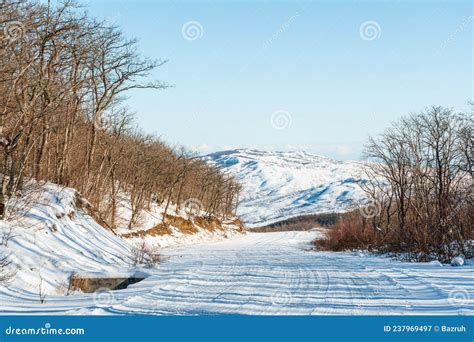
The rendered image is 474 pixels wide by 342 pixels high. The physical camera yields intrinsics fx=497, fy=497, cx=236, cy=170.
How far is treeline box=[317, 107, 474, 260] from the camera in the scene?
61.0 feet

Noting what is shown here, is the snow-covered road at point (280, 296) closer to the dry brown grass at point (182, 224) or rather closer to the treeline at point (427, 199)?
the treeline at point (427, 199)

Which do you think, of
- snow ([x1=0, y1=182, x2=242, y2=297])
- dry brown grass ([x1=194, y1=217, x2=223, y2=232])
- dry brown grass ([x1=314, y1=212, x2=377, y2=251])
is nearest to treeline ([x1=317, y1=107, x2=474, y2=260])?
dry brown grass ([x1=314, y1=212, x2=377, y2=251])

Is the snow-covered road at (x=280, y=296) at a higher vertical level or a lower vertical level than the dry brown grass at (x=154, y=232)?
lower

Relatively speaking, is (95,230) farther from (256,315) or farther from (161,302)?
(256,315)

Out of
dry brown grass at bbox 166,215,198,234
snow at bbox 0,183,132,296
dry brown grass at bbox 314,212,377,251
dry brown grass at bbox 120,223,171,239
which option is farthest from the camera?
dry brown grass at bbox 166,215,198,234

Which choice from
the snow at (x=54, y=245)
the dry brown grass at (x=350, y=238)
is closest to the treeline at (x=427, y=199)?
the dry brown grass at (x=350, y=238)

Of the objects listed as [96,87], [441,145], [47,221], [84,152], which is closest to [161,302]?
[47,221]

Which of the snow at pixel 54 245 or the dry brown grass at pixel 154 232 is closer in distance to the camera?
the snow at pixel 54 245

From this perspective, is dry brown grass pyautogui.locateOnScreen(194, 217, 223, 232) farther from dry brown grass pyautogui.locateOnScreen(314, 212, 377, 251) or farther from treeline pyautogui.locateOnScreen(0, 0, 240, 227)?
dry brown grass pyautogui.locateOnScreen(314, 212, 377, 251)

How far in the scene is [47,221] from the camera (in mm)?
16469

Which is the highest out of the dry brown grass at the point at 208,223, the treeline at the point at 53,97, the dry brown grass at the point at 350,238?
the treeline at the point at 53,97

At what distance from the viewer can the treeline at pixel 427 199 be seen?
18.6 metres

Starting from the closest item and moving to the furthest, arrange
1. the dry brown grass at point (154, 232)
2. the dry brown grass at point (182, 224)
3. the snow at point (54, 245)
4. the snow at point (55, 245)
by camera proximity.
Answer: the snow at point (54, 245), the snow at point (55, 245), the dry brown grass at point (154, 232), the dry brown grass at point (182, 224)

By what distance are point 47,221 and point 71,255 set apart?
2.24 m
